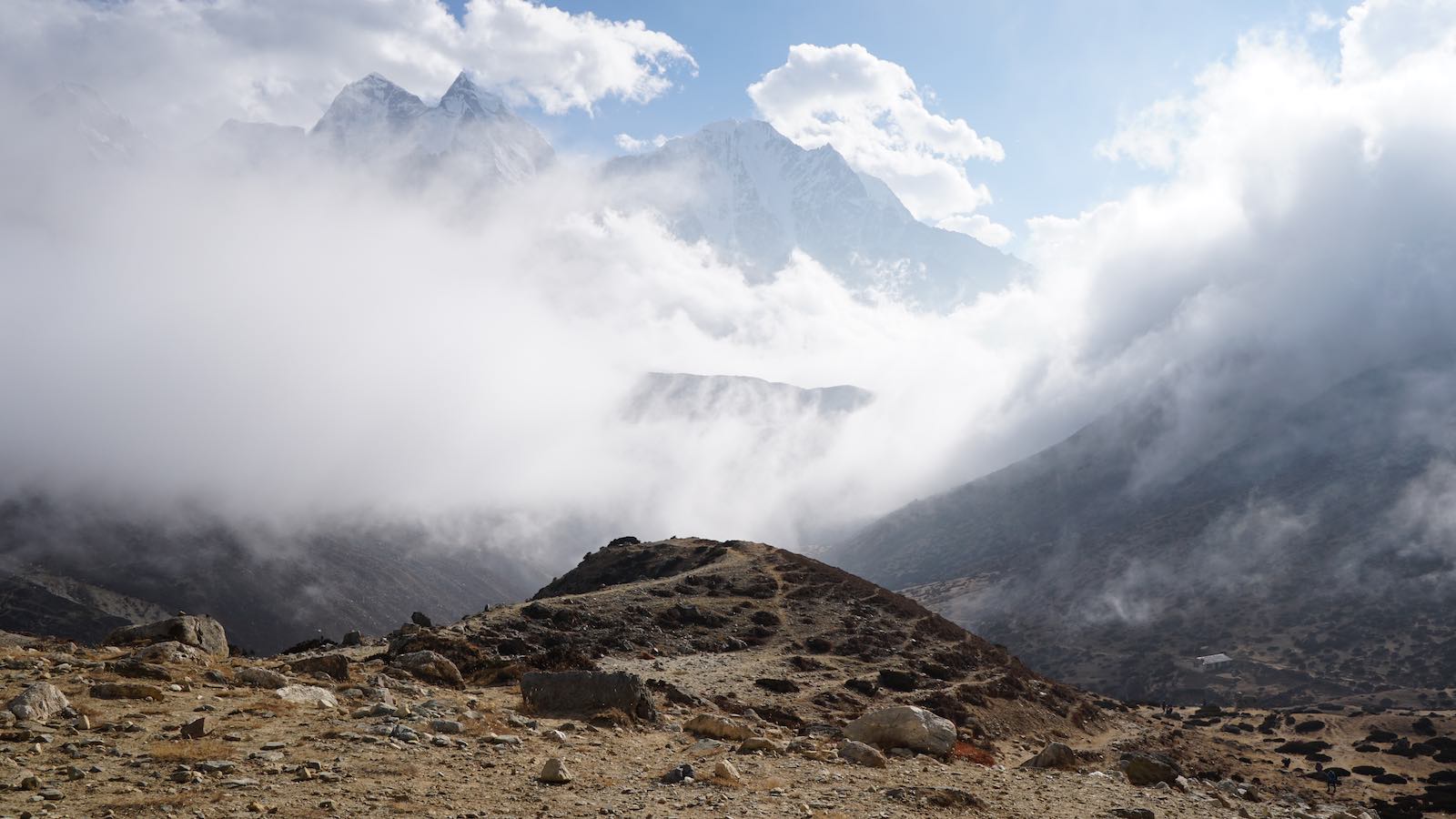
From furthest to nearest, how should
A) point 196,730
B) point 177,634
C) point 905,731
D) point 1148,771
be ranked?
point 1148,771 < point 177,634 < point 905,731 < point 196,730

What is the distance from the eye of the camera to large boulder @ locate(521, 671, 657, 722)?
21.0 meters

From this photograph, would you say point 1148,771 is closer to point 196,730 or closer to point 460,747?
point 460,747

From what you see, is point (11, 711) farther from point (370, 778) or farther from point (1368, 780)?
point (1368, 780)

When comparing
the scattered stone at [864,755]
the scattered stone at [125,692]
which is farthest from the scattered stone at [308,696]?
the scattered stone at [864,755]

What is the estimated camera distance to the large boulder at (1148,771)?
27.9 metres

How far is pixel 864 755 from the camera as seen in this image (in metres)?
19.3

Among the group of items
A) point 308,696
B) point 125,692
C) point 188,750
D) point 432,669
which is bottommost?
point 188,750

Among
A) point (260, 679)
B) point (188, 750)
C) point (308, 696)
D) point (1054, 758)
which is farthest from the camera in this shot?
point (1054, 758)

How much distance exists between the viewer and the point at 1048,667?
165375 millimetres

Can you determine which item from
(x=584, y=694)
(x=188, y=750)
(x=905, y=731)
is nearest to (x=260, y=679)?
(x=188, y=750)

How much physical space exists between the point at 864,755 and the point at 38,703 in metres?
16.1

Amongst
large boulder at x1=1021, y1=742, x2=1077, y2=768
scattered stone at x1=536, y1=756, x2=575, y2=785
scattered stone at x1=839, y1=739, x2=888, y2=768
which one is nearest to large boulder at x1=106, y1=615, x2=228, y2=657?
scattered stone at x1=536, y1=756, x2=575, y2=785

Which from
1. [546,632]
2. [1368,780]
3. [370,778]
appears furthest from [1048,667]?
[370,778]

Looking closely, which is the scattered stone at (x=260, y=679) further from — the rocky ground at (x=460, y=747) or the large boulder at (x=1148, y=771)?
the large boulder at (x=1148, y=771)
